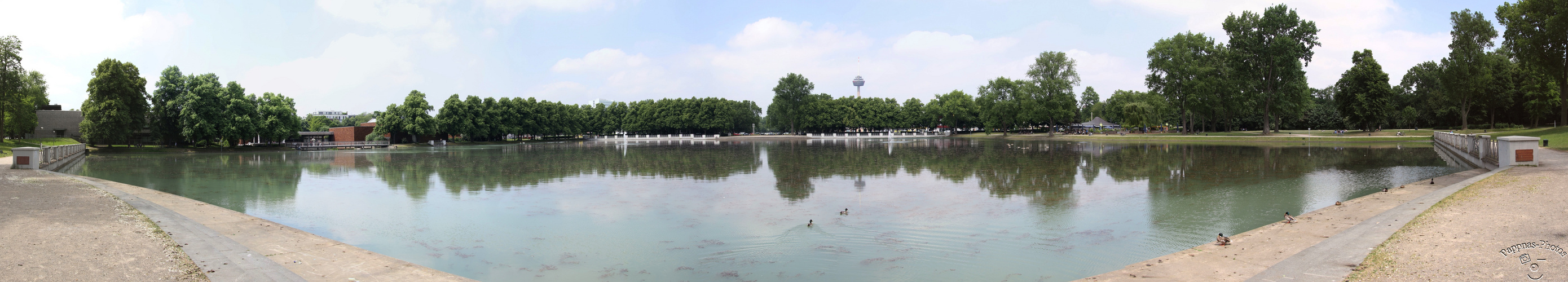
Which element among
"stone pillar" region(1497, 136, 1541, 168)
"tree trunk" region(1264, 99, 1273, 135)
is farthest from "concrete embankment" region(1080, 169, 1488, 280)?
"tree trunk" region(1264, 99, 1273, 135)

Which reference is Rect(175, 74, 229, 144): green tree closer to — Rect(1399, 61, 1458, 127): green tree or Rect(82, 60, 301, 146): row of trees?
Rect(82, 60, 301, 146): row of trees

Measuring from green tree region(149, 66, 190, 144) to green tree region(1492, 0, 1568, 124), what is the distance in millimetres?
81502

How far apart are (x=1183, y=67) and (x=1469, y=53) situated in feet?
59.8

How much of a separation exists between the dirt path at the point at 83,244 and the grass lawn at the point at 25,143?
30.2 meters

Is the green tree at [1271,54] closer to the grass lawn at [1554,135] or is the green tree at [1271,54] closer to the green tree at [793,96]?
the grass lawn at [1554,135]

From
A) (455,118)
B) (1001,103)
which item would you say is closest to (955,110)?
(1001,103)

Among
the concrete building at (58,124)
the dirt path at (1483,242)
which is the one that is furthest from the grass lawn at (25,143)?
the dirt path at (1483,242)

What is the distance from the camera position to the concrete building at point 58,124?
56.9 metres

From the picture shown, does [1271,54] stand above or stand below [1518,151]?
above

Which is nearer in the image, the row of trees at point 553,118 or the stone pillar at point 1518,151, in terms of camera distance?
the stone pillar at point 1518,151

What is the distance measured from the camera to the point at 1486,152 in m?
17.8

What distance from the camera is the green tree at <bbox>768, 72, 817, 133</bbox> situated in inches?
4350

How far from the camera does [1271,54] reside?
5262 cm

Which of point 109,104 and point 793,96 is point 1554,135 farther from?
point 793,96
